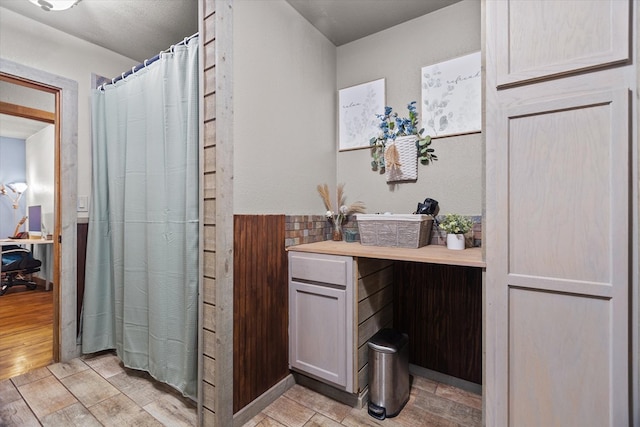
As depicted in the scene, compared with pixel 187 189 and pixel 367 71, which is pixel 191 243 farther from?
pixel 367 71

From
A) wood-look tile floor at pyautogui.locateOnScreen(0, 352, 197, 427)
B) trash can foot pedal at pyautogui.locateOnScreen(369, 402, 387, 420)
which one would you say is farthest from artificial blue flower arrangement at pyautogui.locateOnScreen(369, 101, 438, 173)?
wood-look tile floor at pyautogui.locateOnScreen(0, 352, 197, 427)

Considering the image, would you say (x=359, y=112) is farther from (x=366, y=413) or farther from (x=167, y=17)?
(x=366, y=413)

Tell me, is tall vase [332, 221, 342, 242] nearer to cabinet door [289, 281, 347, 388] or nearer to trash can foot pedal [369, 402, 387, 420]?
cabinet door [289, 281, 347, 388]

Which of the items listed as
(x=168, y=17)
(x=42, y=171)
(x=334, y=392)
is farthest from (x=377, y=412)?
(x=42, y=171)

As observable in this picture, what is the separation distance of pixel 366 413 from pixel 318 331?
0.49m

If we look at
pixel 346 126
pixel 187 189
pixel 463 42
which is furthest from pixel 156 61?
pixel 463 42

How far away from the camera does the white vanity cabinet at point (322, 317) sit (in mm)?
1572

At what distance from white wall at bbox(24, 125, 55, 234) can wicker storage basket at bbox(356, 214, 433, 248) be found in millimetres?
4912

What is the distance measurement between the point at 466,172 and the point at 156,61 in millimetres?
2031

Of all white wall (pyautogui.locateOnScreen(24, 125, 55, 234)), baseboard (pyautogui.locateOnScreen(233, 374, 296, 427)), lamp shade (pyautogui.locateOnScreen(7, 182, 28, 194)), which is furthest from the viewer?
lamp shade (pyautogui.locateOnScreen(7, 182, 28, 194))

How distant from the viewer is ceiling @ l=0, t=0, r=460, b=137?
6.18 ft

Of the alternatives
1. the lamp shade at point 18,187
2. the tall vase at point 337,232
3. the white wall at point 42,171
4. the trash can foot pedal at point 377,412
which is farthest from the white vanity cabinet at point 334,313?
the lamp shade at point 18,187

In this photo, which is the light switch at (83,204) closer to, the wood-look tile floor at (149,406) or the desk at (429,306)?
the wood-look tile floor at (149,406)

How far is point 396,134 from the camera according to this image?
2055mm
